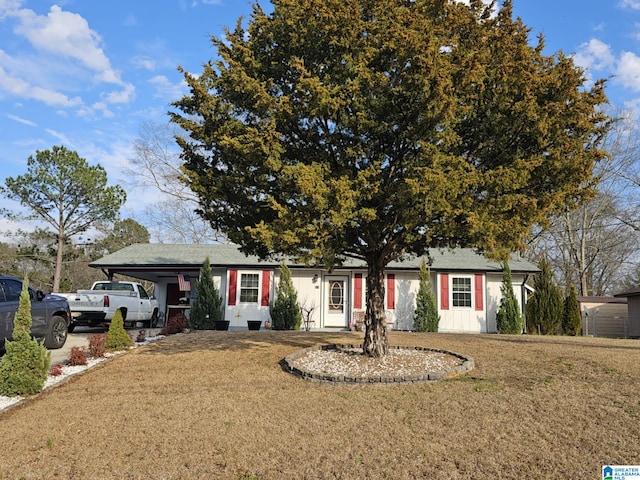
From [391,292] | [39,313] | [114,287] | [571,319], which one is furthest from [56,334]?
[571,319]

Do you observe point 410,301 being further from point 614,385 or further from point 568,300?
point 614,385

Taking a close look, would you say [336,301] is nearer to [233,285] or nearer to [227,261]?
[233,285]

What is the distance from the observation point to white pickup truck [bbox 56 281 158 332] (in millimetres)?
13016

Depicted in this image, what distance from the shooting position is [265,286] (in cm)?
1738

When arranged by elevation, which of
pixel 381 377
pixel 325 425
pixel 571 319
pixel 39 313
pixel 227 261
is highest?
pixel 227 261

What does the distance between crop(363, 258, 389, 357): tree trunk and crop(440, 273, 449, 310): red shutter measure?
9.70 m

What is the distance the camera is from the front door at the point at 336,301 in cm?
1762

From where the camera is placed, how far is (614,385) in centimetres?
634

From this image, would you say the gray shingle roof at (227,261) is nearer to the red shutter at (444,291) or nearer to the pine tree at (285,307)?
the red shutter at (444,291)

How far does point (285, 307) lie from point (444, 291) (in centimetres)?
623

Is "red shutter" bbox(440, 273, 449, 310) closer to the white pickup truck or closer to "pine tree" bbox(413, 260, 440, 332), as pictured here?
"pine tree" bbox(413, 260, 440, 332)

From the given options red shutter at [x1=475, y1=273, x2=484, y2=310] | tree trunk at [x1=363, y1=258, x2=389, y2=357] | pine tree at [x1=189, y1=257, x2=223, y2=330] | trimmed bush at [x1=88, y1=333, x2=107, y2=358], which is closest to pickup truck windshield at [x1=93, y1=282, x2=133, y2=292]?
pine tree at [x1=189, y1=257, x2=223, y2=330]

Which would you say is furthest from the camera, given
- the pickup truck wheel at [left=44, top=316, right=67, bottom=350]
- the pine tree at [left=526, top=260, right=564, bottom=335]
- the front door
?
the front door

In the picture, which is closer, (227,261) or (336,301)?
(227,261)
